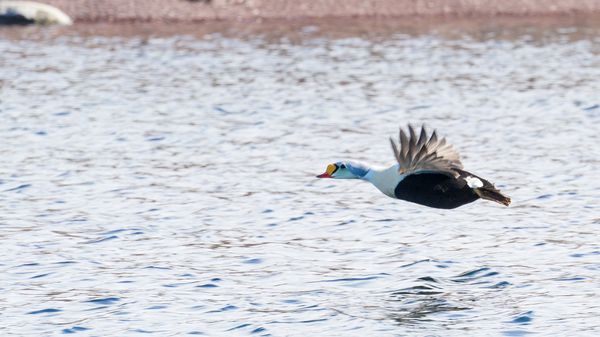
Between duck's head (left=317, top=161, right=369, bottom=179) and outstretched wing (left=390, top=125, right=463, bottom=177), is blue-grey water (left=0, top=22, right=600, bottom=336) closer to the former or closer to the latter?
duck's head (left=317, top=161, right=369, bottom=179)

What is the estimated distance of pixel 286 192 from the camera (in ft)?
58.8

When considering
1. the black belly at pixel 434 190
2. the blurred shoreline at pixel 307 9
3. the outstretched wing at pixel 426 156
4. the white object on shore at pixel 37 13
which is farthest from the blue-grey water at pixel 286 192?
the blurred shoreline at pixel 307 9

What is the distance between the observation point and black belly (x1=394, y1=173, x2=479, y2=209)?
13.7 meters

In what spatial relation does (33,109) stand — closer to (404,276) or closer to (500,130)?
(500,130)

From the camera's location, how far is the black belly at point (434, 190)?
13.7 meters

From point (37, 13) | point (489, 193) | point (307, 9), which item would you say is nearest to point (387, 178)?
point (489, 193)

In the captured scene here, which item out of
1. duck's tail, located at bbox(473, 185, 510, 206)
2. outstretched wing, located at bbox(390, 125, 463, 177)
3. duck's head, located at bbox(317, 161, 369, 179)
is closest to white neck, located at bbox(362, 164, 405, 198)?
outstretched wing, located at bbox(390, 125, 463, 177)

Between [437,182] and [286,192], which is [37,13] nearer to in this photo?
[286,192]

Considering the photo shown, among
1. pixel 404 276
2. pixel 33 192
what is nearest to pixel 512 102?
pixel 33 192

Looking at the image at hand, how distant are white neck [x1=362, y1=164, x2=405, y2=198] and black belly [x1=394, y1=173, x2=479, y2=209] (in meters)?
0.07

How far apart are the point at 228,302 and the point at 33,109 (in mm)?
13437

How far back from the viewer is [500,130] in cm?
2264

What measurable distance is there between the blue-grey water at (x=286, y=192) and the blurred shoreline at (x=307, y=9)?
4.20m

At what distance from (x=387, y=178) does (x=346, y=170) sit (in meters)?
0.78
